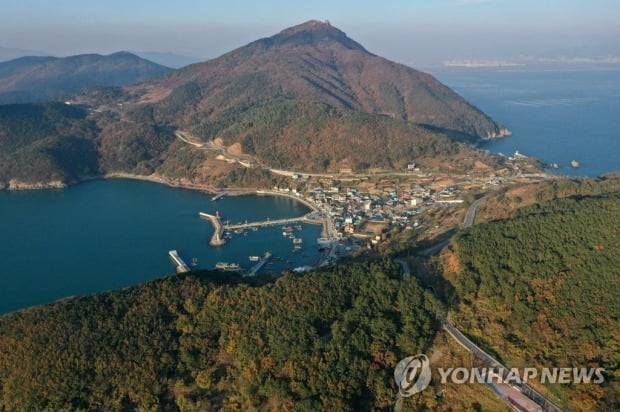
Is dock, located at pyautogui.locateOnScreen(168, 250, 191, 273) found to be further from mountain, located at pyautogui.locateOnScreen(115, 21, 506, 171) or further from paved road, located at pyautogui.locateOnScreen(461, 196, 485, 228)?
mountain, located at pyautogui.locateOnScreen(115, 21, 506, 171)

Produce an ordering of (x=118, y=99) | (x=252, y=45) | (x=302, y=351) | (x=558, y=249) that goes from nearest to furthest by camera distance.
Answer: (x=302, y=351)
(x=558, y=249)
(x=118, y=99)
(x=252, y=45)

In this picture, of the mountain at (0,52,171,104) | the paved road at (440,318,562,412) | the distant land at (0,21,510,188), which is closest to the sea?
the distant land at (0,21,510,188)

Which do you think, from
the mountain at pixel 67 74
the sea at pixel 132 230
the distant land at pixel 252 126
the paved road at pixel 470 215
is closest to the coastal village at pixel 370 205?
the paved road at pixel 470 215

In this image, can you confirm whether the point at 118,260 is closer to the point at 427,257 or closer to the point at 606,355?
the point at 427,257

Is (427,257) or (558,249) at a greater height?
(558,249)

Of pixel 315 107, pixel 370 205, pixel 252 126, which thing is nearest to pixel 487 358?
pixel 370 205

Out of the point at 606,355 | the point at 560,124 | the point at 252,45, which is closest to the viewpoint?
the point at 606,355

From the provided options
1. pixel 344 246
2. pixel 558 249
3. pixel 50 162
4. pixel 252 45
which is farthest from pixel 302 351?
pixel 252 45
